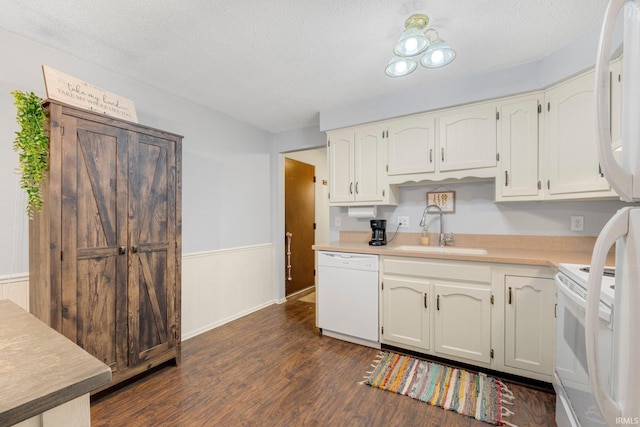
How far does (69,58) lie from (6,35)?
1.04 feet

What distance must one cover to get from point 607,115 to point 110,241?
2.54 meters

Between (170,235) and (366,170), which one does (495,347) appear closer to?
(366,170)

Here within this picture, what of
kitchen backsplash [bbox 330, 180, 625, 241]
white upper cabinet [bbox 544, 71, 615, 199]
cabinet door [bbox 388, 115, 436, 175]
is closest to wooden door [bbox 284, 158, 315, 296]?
kitchen backsplash [bbox 330, 180, 625, 241]

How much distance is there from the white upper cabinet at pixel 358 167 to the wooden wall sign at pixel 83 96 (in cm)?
191

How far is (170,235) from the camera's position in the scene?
2275 millimetres

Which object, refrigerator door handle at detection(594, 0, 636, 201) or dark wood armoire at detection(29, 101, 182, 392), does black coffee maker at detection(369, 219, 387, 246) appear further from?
refrigerator door handle at detection(594, 0, 636, 201)

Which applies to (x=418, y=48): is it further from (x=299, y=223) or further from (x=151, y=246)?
(x=299, y=223)

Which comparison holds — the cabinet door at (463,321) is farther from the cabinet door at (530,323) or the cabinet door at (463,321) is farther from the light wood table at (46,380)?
the light wood table at (46,380)

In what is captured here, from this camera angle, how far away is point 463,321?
7.22 feet

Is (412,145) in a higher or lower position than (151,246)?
higher

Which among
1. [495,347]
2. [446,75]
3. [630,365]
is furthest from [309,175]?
[630,365]

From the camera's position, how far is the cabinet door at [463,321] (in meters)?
2.12

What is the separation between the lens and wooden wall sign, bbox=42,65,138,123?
1707 millimetres

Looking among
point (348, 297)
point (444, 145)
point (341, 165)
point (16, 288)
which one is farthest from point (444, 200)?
point (16, 288)
